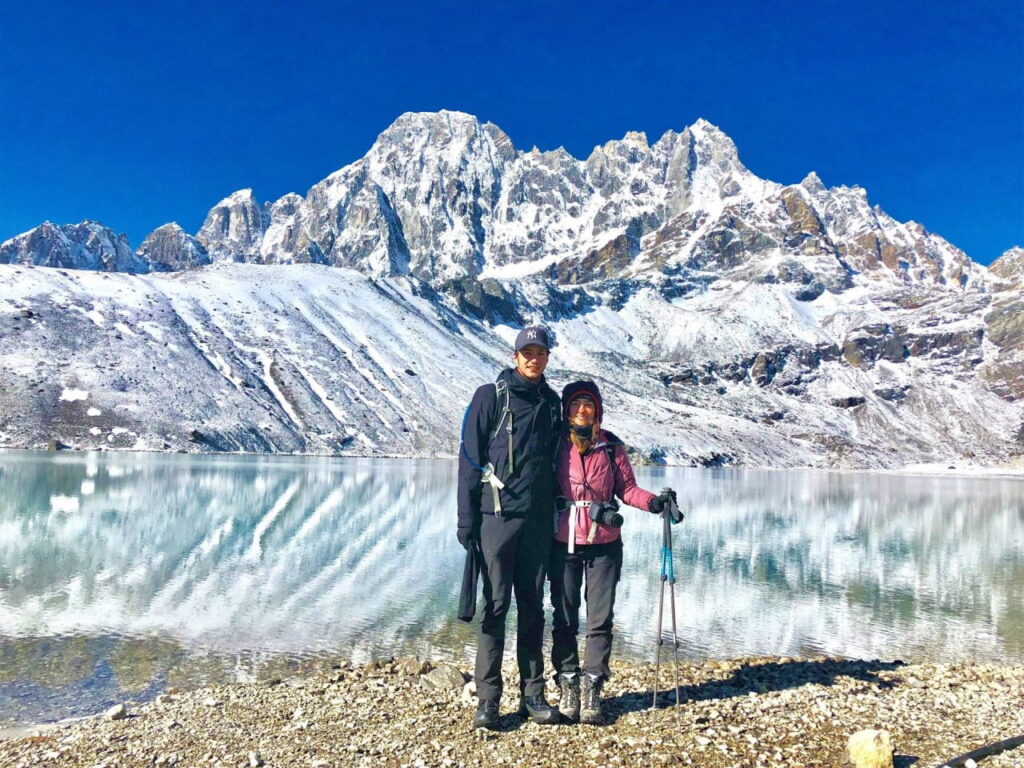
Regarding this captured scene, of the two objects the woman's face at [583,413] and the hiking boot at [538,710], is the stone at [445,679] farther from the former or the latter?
the woman's face at [583,413]

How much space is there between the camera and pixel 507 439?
30.1 ft

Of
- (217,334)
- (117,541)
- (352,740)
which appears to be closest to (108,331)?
(217,334)

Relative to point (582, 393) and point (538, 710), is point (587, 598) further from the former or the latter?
point (582, 393)

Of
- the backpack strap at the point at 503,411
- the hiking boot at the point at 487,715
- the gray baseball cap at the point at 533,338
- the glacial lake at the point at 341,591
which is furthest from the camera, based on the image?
the glacial lake at the point at 341,591

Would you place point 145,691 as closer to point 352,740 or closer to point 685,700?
point 352,740

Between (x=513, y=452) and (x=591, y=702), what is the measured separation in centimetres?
322

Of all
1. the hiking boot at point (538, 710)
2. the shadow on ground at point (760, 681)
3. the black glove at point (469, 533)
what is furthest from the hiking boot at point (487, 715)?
the black glove at point (469, 533)

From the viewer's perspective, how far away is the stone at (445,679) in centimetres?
1096

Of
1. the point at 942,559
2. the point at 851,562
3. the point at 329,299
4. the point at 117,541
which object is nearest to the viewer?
the point at 117,541

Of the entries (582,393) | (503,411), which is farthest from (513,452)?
(582,393)

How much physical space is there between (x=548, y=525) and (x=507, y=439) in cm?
122

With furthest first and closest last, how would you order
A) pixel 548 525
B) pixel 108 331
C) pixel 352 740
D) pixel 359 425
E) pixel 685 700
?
1. pixel 359 425
2. pixel 108 331
3. pixel 685 700
4. pixel 548 525
5. pixel 352 740

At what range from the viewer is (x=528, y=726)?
9.04m

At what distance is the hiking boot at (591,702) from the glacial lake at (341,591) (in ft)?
15.3
